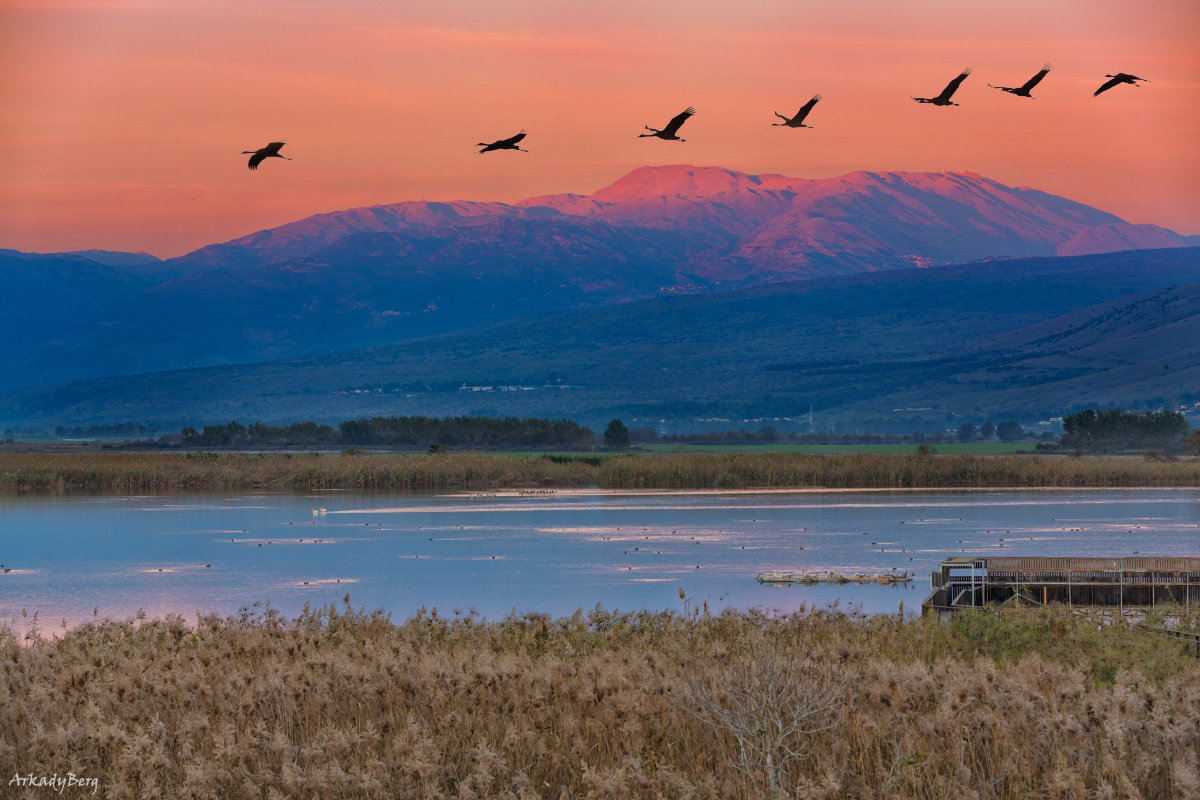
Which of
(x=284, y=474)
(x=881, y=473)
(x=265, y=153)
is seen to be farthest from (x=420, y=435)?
(x=265, y=153)

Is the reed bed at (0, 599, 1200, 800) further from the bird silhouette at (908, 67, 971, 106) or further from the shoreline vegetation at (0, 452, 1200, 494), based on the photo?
the shoreline vegetation at (0, 452, 1200, 494)

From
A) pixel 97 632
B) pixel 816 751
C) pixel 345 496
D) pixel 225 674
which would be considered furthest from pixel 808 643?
pixel 345 496

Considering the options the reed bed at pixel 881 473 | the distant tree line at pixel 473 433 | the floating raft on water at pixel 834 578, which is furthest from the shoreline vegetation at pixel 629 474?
the distant tree line at pixel 473 433

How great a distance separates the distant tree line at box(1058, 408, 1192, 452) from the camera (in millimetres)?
105750

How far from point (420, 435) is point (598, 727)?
365 ft

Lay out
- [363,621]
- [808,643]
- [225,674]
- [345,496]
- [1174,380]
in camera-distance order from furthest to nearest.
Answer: [1174,380] < [345,496] < [363,621] < [808,643] < [225,674]

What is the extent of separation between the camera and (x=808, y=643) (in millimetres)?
15289

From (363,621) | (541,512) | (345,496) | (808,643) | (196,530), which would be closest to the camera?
(808,643)

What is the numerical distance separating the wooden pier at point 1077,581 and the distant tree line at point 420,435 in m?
85.8

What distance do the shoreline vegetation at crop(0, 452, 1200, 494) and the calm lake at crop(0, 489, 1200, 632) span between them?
160 inches

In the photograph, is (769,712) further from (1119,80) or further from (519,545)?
(519,545)

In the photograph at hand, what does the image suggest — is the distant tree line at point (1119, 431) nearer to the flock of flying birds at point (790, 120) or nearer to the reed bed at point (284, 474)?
the reed bed at point (284, 474)

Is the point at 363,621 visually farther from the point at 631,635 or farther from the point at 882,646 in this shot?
the point at 882,646

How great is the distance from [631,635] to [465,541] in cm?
2654
